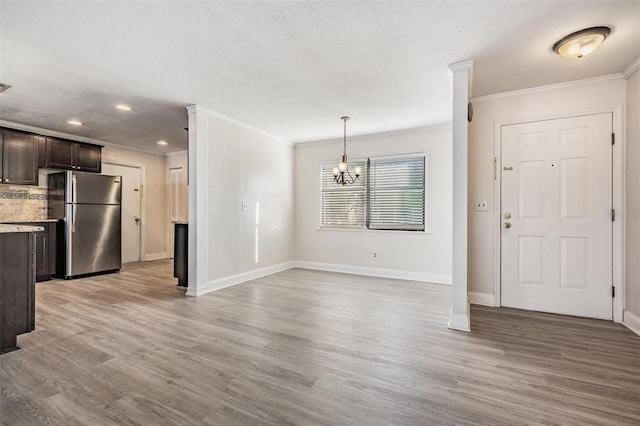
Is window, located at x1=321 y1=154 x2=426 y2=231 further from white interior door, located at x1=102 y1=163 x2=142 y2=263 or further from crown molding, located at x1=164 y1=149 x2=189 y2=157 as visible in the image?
white interior door, located at x1=102 y1=163 x2=142 y2=263

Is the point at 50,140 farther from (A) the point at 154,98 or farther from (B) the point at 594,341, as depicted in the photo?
(B) the point at 594,341

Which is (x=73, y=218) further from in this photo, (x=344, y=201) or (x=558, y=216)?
(x=558, y=216)

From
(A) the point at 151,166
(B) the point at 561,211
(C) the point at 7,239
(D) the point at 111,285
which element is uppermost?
(A) the point at 151,166

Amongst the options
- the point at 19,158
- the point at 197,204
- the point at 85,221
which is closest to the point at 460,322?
the point at 197,204

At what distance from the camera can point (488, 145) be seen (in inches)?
145

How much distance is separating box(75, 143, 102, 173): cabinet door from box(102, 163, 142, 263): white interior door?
0.50m

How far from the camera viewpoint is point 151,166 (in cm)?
721

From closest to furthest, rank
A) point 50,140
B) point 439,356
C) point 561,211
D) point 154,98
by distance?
point 439,356
point 561,211
point 154,98
point 50,140

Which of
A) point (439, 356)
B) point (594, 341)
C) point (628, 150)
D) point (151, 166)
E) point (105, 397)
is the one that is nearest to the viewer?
point (105, 397)

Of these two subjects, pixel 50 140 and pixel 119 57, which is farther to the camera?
pixel 50 140

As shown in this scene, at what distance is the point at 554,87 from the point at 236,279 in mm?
4964

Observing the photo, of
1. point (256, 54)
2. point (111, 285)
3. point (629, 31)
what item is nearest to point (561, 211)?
point (629, 31)

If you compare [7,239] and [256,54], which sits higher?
[256,54]

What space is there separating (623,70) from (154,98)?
17.4 ft
